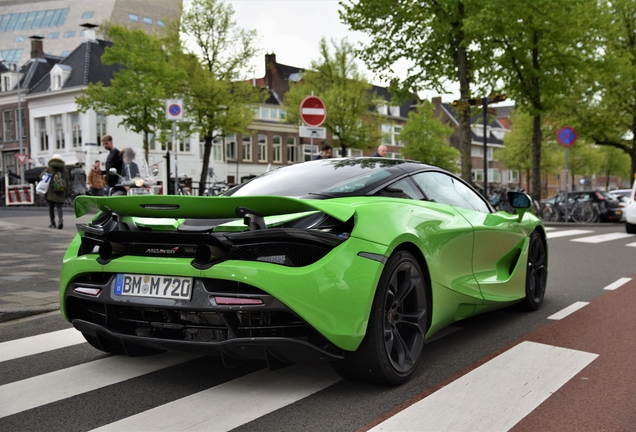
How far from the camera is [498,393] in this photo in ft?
11.9

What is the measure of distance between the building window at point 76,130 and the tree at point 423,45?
30.0m

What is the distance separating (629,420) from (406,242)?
140 cm

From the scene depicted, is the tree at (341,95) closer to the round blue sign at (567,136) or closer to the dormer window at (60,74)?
the dormer window at (60,74)

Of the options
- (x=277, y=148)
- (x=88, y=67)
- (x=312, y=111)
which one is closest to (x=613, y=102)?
(x=312, y=111)

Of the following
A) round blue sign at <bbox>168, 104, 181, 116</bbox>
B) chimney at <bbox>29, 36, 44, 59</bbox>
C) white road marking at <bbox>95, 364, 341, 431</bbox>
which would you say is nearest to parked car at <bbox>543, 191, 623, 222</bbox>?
round blue sign at <bbox>168, 104, 181, 116</bbox>

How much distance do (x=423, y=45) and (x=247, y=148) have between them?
35812mm

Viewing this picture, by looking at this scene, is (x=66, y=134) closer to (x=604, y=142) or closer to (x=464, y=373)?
(x=604, y=142)

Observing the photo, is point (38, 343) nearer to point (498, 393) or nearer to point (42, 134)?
point (498, 393)

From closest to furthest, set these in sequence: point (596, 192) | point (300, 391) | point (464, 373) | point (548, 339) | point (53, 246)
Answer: point (300, 391) → point (464, 373) → point (548, 339) → point (53, 246) → point (596, 192)

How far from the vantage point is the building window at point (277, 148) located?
5928 centimetres

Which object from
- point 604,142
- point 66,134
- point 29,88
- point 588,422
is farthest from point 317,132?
point 29,88

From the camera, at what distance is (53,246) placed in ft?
38.5

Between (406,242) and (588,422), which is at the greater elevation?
(406,242)

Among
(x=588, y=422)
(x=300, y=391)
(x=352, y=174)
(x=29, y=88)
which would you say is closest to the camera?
(x=588, y=422)
